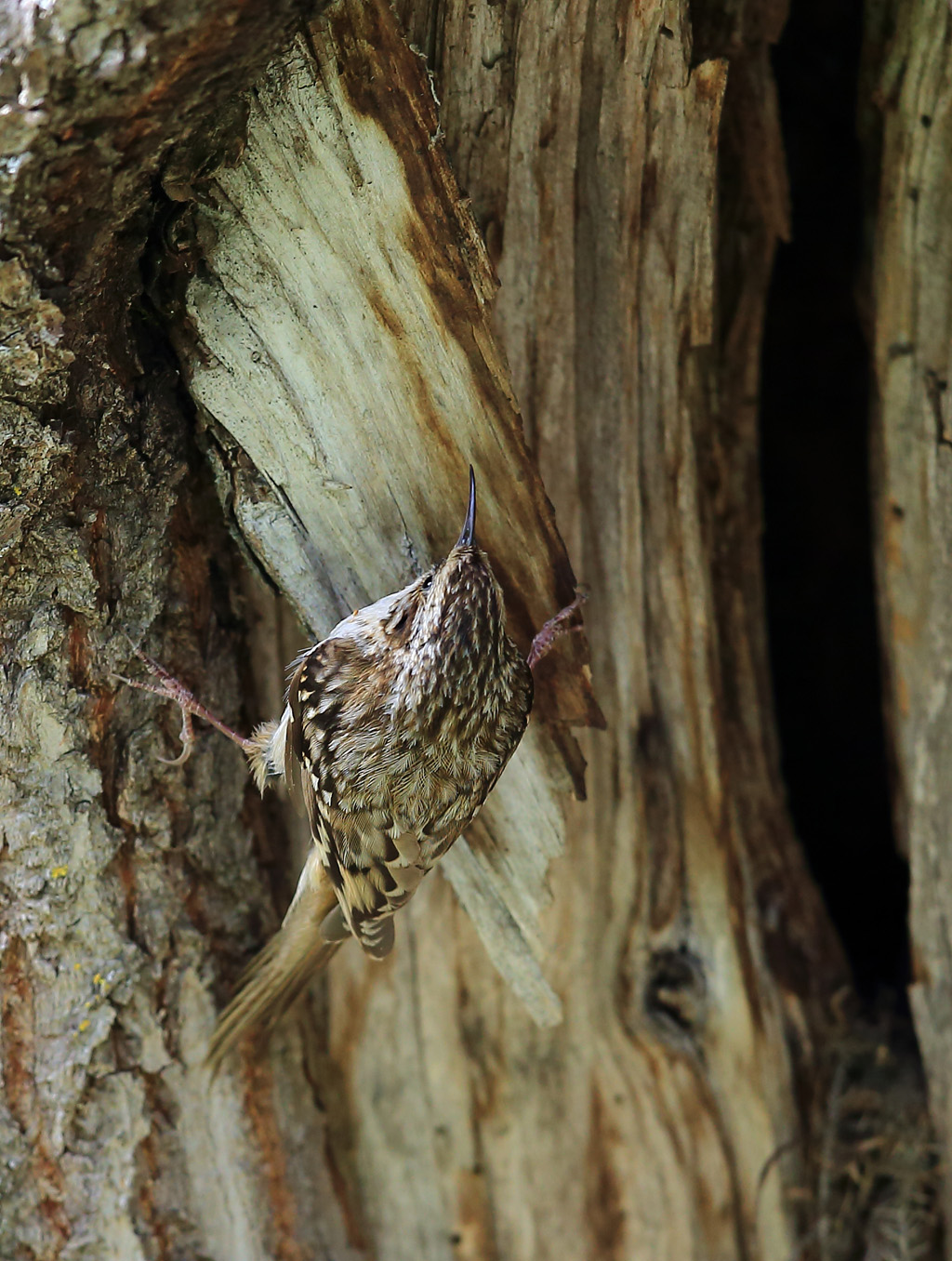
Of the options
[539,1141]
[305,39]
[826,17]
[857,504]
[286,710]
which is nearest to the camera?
[305,39]

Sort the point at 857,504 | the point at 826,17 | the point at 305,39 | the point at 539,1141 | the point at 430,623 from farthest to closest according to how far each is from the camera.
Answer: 1. the point at 857,504
2. the point at 826,17
3. the point at 539,1141
4. the point at 430,623
5. the point at 305,39

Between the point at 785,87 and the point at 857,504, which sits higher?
the point at 785,87

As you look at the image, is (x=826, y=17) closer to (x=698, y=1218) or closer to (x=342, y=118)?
(x=342, y=118)

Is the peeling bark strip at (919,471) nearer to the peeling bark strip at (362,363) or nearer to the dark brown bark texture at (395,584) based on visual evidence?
the dark brown bark texture at (395,584)

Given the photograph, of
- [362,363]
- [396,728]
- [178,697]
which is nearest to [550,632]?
[396,728]

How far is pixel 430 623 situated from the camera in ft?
6.99

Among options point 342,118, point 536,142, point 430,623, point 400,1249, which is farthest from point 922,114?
point 400,1249

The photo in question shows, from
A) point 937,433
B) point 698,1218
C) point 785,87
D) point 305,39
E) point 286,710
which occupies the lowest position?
point 698,1218

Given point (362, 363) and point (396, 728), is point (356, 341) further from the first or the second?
point (396, 728)

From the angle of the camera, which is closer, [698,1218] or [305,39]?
[305,39]

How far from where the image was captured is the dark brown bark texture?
1.93m

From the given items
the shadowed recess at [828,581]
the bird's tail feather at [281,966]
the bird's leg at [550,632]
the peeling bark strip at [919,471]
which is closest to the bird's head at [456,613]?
the bird's leg at [550,632]

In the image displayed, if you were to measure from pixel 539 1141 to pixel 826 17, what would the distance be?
9.74 feet

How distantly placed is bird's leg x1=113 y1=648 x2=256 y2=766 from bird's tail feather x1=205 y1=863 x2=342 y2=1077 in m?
0.36
